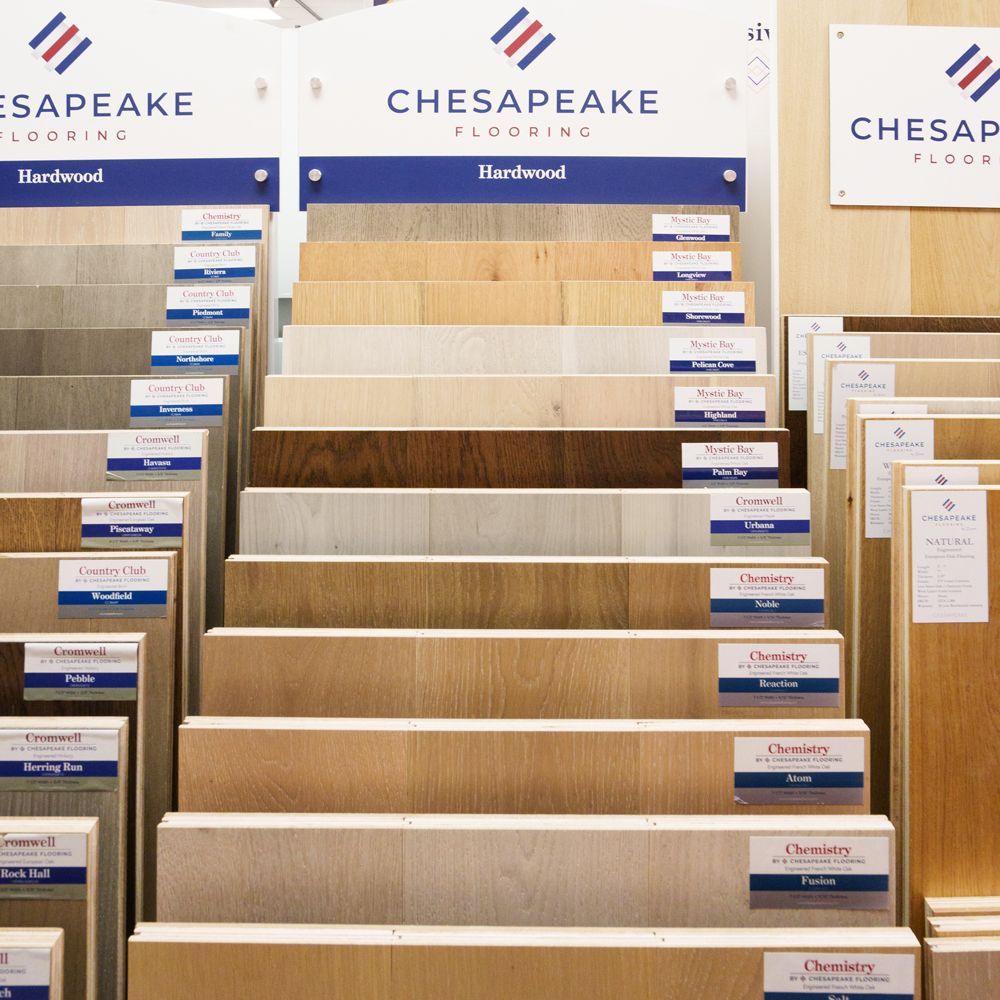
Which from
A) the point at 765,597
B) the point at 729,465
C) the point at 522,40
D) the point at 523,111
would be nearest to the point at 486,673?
the point at 765,597

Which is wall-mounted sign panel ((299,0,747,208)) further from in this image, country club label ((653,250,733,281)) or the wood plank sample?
the wood plank sample

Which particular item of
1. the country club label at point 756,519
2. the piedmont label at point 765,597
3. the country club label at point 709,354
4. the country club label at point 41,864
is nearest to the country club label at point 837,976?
the piedmont label at point 765,597

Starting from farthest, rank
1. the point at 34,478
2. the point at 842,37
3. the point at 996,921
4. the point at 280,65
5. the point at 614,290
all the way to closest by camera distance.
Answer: the point at 280,65
the point at 842,37
the point at 614,290
the point at 34,478
the point at 996,921

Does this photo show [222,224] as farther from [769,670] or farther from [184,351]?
[769,670]

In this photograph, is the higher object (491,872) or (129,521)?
(129,521)

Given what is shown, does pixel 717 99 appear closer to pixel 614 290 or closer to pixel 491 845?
pixel 614 290

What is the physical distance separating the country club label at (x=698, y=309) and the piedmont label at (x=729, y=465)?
275 millimetres

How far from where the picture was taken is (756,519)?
1.29 meters

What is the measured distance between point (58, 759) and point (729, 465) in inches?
33.7

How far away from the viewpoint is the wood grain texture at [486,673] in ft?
3.79

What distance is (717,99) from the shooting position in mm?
1897

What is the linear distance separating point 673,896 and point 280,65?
1578 mm

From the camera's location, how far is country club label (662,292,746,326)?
1.57m

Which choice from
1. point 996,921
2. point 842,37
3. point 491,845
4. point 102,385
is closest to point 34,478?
point 102,385
